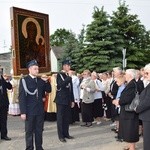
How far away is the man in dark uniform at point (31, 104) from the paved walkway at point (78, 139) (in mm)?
972

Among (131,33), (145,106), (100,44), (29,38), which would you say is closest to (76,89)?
(29,38)

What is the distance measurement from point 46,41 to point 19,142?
357cm

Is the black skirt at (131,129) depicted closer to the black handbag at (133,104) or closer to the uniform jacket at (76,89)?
the black handbag at (133,104)

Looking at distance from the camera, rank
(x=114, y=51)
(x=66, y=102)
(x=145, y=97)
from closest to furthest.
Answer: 1. (x=145, y=97)
2. (x=66, y=102)
3. (x=114, y=51)

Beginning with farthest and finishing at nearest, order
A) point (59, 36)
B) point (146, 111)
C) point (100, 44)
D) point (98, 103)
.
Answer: point (59, 36) → point (100, 44) → point (98, 103) → point (146, 111)

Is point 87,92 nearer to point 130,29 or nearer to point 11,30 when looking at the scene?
point 11,30

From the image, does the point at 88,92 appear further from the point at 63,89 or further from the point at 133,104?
the point at 133,104

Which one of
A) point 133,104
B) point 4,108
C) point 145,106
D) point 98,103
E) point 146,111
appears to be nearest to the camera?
point 145,106

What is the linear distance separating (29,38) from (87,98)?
8.34ft

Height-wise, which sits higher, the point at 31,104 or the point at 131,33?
the point at 131,33

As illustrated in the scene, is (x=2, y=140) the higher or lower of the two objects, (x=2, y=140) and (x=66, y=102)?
the lower

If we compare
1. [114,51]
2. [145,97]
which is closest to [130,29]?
[114,51]

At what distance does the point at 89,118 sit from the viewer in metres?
11.6

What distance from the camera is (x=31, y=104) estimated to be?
7.57 m
